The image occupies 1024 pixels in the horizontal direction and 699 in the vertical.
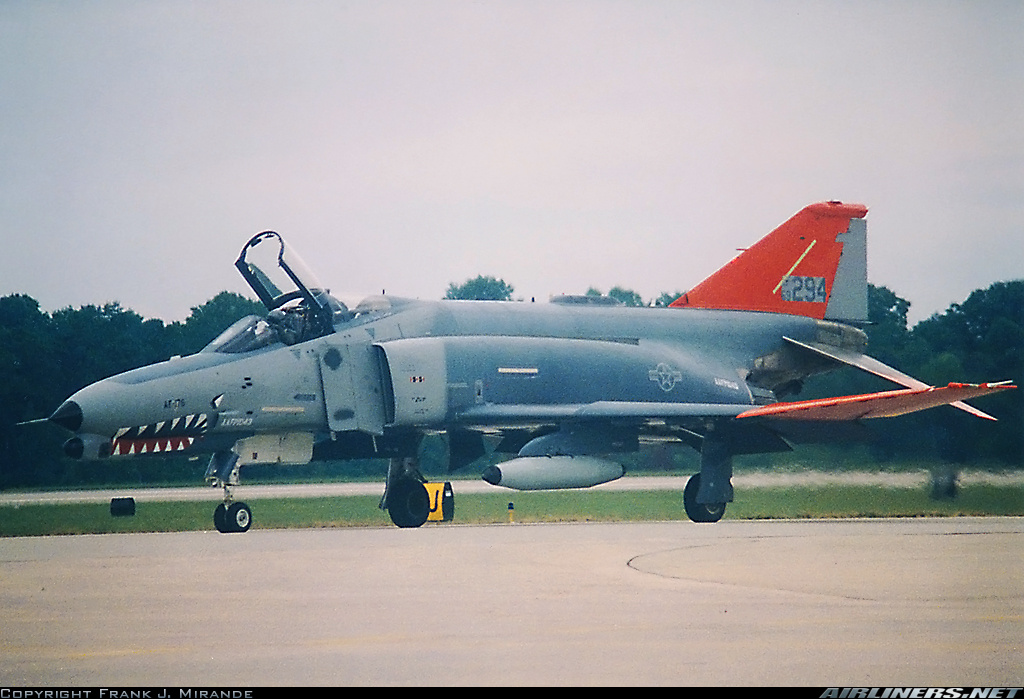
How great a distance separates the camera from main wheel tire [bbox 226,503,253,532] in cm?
1451

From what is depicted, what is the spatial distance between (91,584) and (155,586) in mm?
625

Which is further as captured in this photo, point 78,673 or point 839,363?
point 839,363

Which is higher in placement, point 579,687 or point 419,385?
point 419,385

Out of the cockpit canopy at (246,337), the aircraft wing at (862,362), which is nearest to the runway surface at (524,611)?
the cockpit canopy at (246,337)

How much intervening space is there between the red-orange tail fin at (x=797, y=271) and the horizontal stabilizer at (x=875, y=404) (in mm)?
4331

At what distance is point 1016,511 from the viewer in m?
16.2

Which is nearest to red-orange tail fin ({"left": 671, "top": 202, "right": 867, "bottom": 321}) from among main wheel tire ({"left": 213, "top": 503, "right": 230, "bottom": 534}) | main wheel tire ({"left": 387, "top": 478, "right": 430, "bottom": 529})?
main wheel tire ({"left": 387, "top": 478, "right": 430, "bottom": 529})

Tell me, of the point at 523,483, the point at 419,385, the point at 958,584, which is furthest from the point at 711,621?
the point at 419,385

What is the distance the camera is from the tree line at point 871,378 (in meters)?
17.1

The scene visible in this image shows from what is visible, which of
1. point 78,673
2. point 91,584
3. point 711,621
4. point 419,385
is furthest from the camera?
point 419,385

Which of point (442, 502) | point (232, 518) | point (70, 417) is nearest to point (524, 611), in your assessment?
point (70, 417)

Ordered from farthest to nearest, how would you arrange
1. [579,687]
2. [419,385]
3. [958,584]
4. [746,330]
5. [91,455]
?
[746,330] < [419,385] < [91,455] < [958,584] < [579,687]

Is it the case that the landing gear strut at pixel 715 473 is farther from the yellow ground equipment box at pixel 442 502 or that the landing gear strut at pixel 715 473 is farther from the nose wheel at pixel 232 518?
the nose wheel at pixel 232 518

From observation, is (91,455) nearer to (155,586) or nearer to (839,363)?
(155,586)
